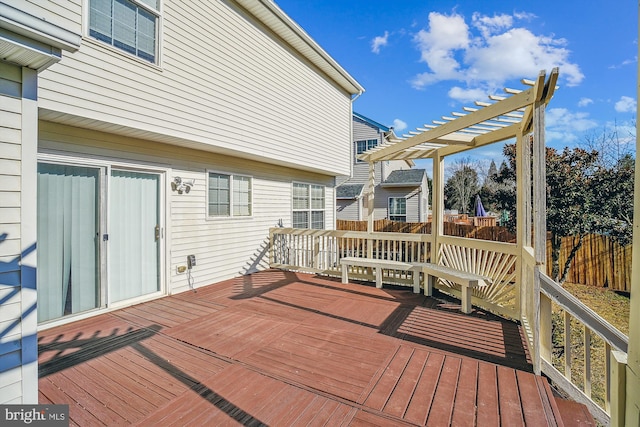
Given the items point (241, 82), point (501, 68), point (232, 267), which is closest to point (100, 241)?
point (232, 267)

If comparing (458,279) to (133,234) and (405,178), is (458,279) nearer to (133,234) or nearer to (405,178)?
(133,234)

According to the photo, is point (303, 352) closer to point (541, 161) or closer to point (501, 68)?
point (541, 161)

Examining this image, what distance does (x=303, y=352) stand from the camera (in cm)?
314

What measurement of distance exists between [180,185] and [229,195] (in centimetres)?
122

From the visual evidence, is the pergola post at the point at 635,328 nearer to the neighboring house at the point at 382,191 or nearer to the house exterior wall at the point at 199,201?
the house exterior wall at the point at 199,201

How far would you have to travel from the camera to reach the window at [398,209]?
16672mm

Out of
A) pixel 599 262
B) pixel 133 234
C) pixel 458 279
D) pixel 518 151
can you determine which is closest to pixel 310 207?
pixel 133 234

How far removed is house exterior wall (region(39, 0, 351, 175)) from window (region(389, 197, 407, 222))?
936 cm

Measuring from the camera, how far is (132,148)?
4.61 m

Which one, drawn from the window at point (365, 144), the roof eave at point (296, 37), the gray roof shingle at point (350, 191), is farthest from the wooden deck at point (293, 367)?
the window at point (365, 144)

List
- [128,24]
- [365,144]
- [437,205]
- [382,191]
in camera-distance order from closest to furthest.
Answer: [128,24], [437,205], [365,144], [382,191]

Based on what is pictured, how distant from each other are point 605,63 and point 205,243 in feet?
57.7

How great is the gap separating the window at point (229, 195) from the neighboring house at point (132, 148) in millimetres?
31

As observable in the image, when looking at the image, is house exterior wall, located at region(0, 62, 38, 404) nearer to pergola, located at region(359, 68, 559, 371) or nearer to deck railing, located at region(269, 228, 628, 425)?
deck railing, located at region(269, 228, 628, 425)
